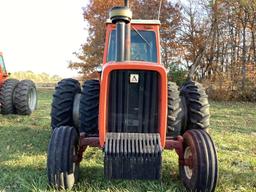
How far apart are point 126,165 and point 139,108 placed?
781 millimetres

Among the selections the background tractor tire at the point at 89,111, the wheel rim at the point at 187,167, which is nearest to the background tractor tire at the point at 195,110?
the wheel rim at the point at 187,167

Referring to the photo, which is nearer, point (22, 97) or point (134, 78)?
point (134, 78)

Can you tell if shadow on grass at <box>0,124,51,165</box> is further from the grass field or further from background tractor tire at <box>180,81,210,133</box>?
background tractor tire at <box>180,81,210,133</box>

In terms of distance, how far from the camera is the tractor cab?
5.86 m

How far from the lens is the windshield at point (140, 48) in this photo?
19.2 ft

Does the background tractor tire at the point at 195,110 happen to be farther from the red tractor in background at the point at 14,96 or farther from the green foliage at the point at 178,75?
the green foliage at the point at 178,75

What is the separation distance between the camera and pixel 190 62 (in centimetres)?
2652

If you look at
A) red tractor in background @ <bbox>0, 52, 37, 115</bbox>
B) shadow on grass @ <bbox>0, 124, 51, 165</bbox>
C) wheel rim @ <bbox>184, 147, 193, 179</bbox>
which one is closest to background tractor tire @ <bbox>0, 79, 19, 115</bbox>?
red tractor in background @ <bbox>0, 52, 37, 115</bbox>

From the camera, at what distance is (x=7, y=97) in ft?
34.8

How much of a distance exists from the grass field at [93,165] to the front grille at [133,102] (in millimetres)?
715

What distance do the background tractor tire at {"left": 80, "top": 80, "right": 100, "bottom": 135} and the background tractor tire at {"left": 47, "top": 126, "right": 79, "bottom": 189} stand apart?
690mm

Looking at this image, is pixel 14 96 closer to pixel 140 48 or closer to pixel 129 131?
pixel 140 48

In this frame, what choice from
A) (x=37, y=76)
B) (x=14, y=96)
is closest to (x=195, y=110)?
(x=14, y=96)

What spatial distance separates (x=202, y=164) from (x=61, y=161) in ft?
5.16
